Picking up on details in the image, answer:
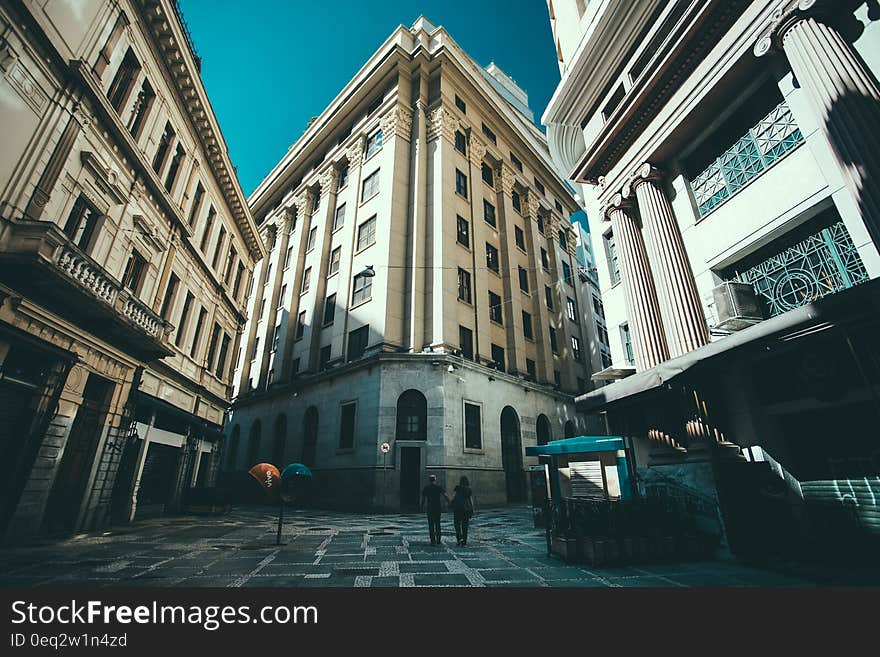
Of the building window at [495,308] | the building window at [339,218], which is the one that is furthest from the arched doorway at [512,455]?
the building window at [339,218]

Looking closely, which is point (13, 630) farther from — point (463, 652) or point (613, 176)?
point (613, 176)

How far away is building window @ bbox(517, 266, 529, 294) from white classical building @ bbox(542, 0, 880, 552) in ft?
49.3

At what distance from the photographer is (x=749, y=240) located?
8.20 metres

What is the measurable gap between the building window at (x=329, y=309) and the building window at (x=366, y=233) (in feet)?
12.3

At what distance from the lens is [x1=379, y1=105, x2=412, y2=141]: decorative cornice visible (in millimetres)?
24453

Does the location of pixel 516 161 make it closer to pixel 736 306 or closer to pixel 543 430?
pixel 543 430

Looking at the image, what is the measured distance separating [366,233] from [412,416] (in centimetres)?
1192

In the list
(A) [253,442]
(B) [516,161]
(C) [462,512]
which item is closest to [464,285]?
(C) [462,512]

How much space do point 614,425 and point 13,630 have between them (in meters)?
10.9

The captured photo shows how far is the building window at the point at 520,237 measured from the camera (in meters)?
28.5

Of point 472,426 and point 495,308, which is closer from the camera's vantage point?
point 472,426

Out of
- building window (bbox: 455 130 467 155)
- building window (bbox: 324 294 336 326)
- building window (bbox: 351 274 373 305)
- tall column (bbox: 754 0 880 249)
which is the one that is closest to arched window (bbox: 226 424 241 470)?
building window (bbox: 324 294 336 326)

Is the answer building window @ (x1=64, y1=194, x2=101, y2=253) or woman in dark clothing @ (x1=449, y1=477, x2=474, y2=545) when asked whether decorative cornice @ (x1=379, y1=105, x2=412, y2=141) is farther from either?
woman in dark clothing @ (x1=449, y1=477, x2=474, y2=545)

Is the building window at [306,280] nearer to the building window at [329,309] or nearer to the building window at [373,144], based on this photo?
the building window at [329,309]
